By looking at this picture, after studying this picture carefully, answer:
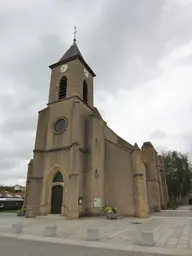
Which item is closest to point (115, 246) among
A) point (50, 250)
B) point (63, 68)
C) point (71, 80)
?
point (50, 250)

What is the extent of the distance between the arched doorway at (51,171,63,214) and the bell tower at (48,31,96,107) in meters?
8.91

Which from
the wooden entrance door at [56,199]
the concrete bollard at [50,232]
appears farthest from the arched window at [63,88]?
the concrete bollard at [50,232]

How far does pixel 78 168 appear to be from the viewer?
1908 cm

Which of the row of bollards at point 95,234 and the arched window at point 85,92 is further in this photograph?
the arched window at point 85,92

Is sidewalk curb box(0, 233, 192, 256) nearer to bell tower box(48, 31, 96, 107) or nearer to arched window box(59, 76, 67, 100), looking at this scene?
bell tower box(48, 31, 96, 107)

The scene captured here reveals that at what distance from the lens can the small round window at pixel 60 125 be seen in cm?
2249

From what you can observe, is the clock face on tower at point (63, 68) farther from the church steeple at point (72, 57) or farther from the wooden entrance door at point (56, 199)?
the wooden entrance door at point (56, 199)

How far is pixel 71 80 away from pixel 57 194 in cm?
1278

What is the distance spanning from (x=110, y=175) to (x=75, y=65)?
13.7 m

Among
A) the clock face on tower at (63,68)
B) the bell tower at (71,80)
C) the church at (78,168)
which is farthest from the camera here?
the clock face on tower at (63,68)

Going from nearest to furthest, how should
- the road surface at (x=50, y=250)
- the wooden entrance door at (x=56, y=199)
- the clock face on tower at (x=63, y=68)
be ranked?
1. the road surface at (x=50, y=250)
2. the wooden entrance door at (x=56, y=199)
3. the clock face on tower at (x=63, y=68)

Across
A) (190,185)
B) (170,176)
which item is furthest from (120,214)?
(190,185)

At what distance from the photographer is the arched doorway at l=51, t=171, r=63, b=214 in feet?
65.3

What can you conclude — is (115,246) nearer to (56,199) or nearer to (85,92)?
(56,199)
